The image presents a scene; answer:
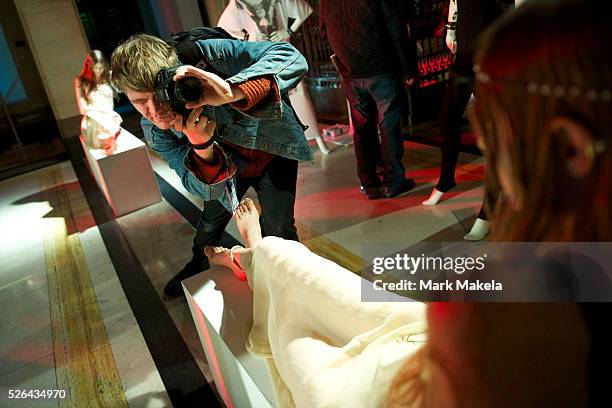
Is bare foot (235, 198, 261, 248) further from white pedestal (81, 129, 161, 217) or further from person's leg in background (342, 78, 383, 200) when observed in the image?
white pedestal (81, 129, 161, 217)

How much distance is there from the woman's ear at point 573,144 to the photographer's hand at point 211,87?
987 mm

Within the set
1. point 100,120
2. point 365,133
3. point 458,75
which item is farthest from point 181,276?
point 100,120

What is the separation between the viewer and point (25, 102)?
8.13m

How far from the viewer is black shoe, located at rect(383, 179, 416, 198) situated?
3.21 metres

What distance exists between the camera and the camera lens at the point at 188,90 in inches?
52.1

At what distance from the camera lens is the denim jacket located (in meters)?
0.28

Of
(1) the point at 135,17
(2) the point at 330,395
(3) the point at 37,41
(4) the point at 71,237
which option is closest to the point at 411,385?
(2) the point at 330,395

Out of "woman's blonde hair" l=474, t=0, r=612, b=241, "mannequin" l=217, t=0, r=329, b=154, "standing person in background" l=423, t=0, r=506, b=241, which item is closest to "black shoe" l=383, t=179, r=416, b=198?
"standing person in background" l=423, t=0, r=506, b=241

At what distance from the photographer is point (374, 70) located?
2904 mm

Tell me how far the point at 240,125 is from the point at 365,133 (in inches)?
60.8

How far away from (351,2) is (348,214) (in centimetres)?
132

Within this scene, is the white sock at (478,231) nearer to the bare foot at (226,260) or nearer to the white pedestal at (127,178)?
the bare foot at (226,260)

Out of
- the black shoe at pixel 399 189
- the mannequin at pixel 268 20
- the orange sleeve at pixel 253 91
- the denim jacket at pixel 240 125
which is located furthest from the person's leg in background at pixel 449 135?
the mannequin at pixel 268 20

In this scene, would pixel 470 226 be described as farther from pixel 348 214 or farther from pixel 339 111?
pixel 339 111
